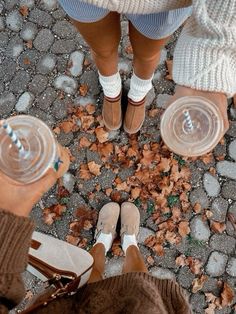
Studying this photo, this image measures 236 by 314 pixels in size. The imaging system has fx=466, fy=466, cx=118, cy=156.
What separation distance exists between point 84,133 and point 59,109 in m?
0.28

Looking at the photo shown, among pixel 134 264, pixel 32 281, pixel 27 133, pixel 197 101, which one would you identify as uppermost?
pixel 197 101

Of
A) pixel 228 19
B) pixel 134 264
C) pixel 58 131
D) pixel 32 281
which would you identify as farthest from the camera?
pixel 58 131

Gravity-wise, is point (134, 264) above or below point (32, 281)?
above

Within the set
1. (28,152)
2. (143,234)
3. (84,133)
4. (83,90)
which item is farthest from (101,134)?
(28,152)

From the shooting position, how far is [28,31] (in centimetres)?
385

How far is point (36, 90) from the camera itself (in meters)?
3.74

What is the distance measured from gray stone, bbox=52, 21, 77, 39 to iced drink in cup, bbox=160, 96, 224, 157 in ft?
6.76

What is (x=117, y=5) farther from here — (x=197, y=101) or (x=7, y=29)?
(x=7, y=29)

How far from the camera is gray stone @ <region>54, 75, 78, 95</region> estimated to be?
147 inches

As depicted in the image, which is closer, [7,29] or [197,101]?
[197,101]

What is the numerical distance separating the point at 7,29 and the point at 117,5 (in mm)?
2229

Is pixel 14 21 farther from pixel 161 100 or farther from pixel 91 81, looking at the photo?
pixel 161 100

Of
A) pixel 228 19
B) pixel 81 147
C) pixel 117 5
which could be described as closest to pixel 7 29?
pixel 81 147

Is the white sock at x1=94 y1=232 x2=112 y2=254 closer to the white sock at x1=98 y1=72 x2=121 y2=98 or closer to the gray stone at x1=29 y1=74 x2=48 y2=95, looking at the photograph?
the white sock at x1=98 y1=72 x2=121 y2=98
